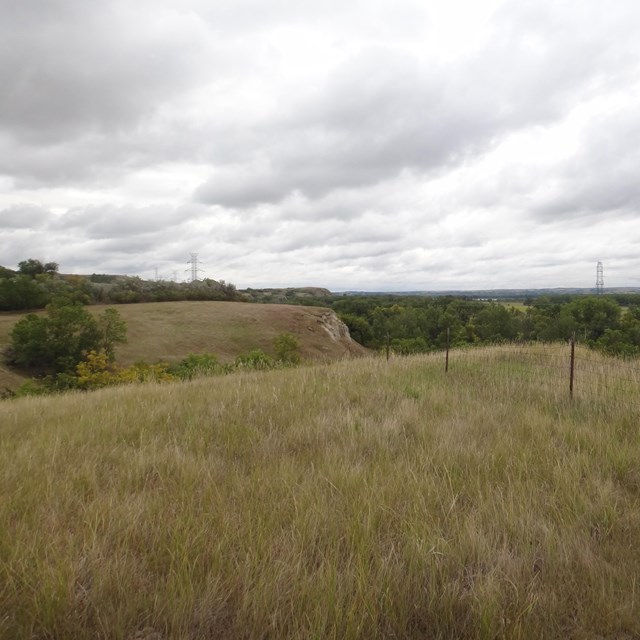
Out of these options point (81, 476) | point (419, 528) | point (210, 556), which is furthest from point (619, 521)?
point (81, 476)

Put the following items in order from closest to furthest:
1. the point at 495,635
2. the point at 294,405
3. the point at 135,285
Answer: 1. the point at 495,635
2. the point at 294,405
3. the point at 135,285

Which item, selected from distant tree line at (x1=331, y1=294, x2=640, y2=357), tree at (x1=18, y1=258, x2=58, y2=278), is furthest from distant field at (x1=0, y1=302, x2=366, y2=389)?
tree at (x1=18, y1=258, x2=58, y2=278)

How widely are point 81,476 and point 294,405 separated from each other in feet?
10.1

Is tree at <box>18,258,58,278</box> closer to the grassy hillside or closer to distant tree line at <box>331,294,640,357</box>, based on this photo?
distant tree line at <box>331,294,640,357</box>

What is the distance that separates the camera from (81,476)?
348 cm

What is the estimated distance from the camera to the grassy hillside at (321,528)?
2.02 metres

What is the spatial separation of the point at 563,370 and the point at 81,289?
7515cm

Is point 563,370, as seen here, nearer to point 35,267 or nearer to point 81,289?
point 81,289

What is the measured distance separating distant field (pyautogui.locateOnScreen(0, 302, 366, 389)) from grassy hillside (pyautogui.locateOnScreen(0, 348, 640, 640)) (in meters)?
39.2

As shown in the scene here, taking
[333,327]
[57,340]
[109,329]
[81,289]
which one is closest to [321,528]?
[57,340]

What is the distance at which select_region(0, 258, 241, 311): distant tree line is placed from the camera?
5516cm

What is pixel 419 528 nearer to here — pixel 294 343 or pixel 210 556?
pixel 210 556

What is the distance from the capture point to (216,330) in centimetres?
5366

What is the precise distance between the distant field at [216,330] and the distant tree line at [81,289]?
5915mm
